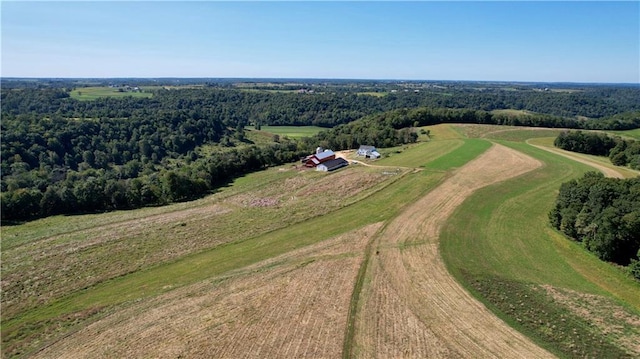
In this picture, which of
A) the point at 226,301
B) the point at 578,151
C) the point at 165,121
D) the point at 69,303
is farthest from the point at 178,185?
the point at 578,151

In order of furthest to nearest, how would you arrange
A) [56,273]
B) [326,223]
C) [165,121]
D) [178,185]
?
[165,121] < [178,185] < [326,223] < [56,273]

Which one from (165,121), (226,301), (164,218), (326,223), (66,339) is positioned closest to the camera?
(66,339)

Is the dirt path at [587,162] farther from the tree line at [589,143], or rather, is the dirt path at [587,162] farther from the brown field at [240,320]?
the brown field at [240,320]

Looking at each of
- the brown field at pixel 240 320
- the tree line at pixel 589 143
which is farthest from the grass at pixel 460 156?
the brown field at pixel 240 320

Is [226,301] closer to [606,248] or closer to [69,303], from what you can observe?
[69,303]

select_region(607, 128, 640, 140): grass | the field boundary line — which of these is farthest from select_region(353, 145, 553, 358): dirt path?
select_region(607, 128, 640, 140): grass

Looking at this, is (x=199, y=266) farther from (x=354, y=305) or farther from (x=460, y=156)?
(x=460, y=156)
